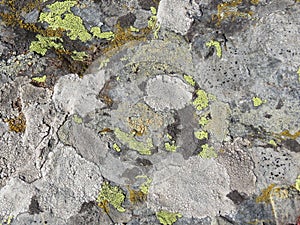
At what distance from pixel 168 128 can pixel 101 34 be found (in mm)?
669

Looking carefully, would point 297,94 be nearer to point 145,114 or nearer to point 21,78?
point 145,114

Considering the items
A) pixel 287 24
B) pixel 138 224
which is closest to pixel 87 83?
pixel 138 224

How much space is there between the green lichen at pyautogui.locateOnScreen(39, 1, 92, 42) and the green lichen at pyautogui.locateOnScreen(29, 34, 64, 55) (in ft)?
0.25

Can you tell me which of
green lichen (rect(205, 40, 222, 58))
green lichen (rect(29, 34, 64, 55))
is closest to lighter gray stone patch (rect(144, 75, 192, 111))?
green lichen (rect(205, 40, 222, 58))

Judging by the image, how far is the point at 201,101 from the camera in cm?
247

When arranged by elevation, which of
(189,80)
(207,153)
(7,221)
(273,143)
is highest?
(189,80)

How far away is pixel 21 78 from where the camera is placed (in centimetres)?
249

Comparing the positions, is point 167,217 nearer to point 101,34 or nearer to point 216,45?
point 216,45

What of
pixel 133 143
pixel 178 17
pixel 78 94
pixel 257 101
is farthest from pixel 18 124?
pixel 257 101

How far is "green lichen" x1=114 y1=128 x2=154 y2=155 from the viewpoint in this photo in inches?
97.2

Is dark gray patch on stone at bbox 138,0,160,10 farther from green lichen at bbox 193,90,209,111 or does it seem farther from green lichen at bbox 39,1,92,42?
green lichen at bbox 193,90,209,111

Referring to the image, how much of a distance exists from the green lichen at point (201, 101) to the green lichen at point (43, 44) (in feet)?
Result: 2.64

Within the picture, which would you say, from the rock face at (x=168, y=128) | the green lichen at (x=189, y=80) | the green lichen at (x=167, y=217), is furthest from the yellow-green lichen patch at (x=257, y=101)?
the green lichen at (x=167, y=217)

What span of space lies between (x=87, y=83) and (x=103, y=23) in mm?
385
